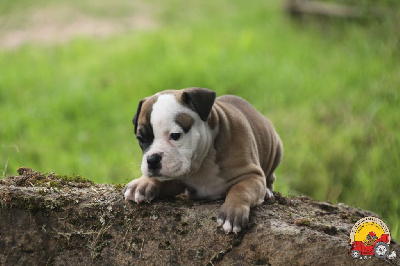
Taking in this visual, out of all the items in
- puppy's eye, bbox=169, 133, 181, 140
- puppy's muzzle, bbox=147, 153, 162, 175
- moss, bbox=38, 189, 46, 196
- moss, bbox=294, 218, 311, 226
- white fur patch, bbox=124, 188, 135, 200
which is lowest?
moss, bbox=294, 218, 311, 226

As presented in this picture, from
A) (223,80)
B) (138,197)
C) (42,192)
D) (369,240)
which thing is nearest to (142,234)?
(138,197)

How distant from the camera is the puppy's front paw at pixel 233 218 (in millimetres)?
3592

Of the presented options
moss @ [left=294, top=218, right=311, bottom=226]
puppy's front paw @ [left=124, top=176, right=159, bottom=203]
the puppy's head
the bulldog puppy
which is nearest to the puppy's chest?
the bulldog puppy

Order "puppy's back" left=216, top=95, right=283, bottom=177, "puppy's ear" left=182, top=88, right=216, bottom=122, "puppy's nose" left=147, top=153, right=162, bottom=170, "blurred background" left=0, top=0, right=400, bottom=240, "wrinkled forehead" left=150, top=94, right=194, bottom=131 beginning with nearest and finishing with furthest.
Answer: "puppy's nose" left=147, top=153, right=162, bottom=170
"wrinkled forehead" left=150, top=94, right=194, bottom=131
"puppy's ear" left=182, top=88, right=216, bottom=122
"puppy's back" left=216, top=95, right=283, bottom=177
"blurred background" left=0, top=0, right=400, bottom=240

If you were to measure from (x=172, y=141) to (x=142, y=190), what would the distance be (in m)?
0.42

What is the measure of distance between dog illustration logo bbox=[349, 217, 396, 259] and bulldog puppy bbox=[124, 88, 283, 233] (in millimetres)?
704

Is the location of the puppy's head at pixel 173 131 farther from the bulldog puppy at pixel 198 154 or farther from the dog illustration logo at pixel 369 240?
the dog illustration logo at pixel 369 240

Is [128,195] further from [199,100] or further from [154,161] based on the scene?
[199,100]

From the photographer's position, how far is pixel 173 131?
381 centimetres

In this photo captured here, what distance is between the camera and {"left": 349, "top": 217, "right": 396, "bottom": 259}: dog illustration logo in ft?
11.1

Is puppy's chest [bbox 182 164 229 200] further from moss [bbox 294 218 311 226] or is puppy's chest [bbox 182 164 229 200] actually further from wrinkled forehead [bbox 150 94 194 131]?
moss [bbox 294 218 311 226]

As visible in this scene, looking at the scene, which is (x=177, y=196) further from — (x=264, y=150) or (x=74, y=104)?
(x=74, y=104)

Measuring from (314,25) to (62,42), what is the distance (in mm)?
5998

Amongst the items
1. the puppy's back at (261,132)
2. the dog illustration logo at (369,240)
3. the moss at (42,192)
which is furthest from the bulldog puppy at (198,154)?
the dog illustration logo at (369,240)
